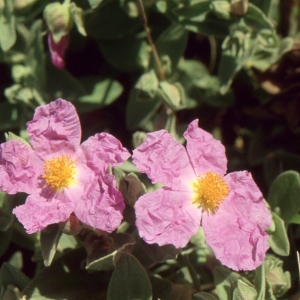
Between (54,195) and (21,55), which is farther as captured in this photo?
(21,55)

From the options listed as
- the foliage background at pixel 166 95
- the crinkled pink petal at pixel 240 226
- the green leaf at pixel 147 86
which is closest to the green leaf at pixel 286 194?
the foliage background at pixel 166 95

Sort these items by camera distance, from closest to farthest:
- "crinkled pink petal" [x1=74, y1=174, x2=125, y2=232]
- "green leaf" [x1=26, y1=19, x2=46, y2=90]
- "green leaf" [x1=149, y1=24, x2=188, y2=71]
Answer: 1. "crinkled pink petal" [x1=74, y1=174, x2=125, y2=232]
2. "green leaf" [x1=26, y1=19, x2=46, y2=90]
3. "green leaf" [x1=149, y1=24, x2=188, y2=71]

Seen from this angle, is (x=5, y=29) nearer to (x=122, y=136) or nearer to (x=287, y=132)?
(x=122, y=136)

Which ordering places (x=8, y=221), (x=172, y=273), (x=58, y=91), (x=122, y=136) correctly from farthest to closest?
1. (x=122, y=136)
2. (x=58, y=91)
3. (x=172, y=273)
4. (x=8, y=221)

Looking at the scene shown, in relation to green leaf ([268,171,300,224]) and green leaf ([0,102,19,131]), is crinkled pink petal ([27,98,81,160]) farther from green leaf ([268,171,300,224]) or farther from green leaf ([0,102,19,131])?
green leaf ([268,171,300,224])

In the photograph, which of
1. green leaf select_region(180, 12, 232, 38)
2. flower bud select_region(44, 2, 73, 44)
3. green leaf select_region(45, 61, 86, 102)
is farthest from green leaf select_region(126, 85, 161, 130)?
flower bud select_region(44, 2, 73, 44)

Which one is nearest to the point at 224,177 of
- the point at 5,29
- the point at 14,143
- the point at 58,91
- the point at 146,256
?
the point at 146,256

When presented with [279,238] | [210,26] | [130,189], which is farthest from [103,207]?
[210,26]
